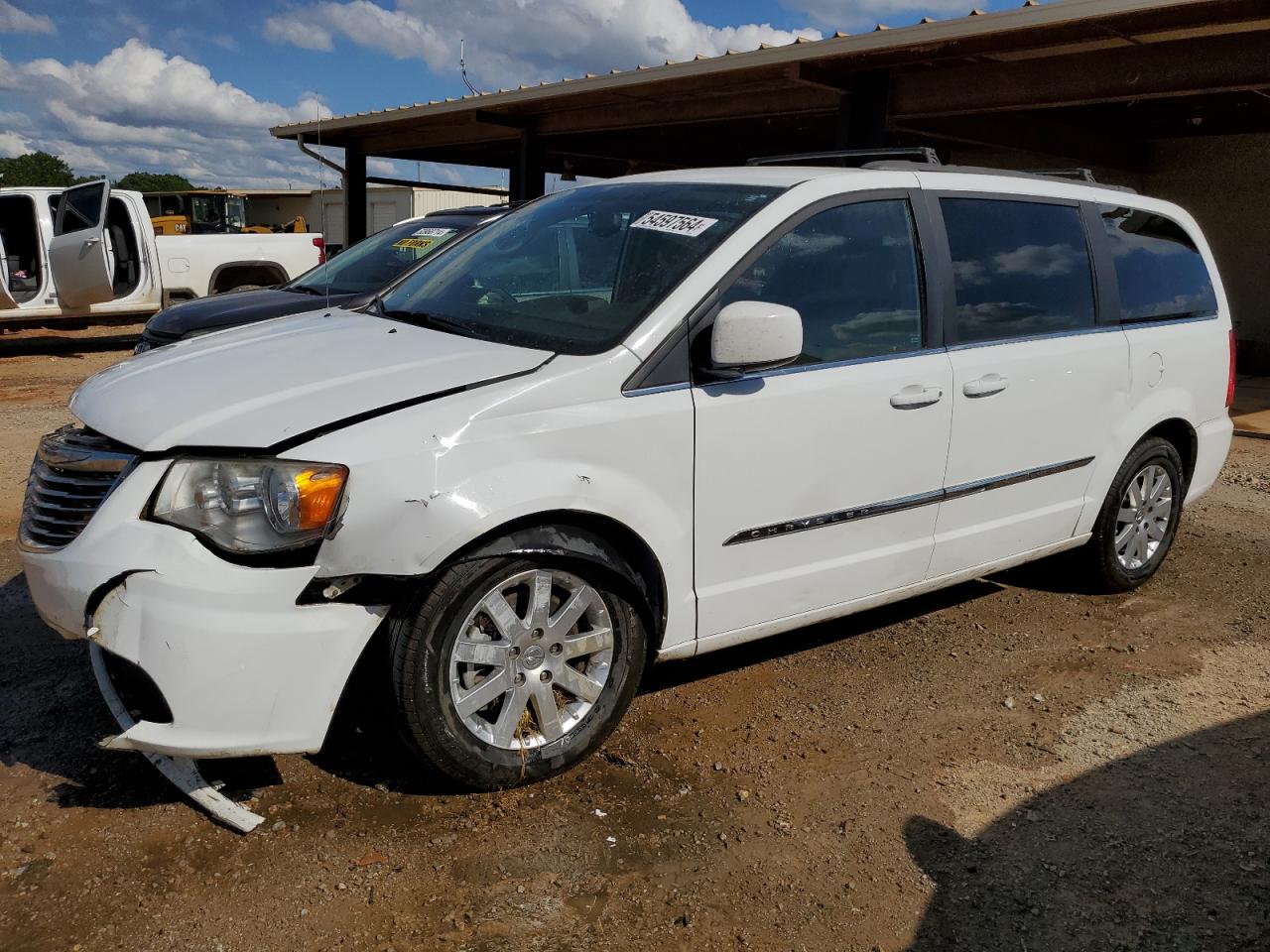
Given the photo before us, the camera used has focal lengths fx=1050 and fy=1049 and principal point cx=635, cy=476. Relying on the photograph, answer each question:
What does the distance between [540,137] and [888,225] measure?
1273cm

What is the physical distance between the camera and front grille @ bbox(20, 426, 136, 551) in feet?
9.20

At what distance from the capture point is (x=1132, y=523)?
16.1 ft

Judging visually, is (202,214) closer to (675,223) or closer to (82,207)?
(82,207)

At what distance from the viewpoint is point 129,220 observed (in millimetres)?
13180

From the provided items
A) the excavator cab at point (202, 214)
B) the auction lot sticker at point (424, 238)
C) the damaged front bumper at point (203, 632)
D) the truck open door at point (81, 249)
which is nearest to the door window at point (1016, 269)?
the damaged front bumper at point (203, 632)

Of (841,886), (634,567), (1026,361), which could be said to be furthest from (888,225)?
(841,886)

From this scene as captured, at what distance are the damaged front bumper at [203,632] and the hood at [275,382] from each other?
20 centimetres

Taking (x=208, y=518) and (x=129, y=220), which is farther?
(x=129, y=220)

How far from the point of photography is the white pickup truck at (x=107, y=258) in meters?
12.4

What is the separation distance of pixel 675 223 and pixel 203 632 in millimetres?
1939

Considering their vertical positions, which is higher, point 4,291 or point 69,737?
point 4,291

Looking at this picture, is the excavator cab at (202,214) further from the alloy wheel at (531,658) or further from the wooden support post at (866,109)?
the alloy wheel at (531,658)

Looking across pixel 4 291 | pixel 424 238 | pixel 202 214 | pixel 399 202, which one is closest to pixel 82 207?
pixel 4 291

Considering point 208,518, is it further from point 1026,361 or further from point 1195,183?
point 1195,183
